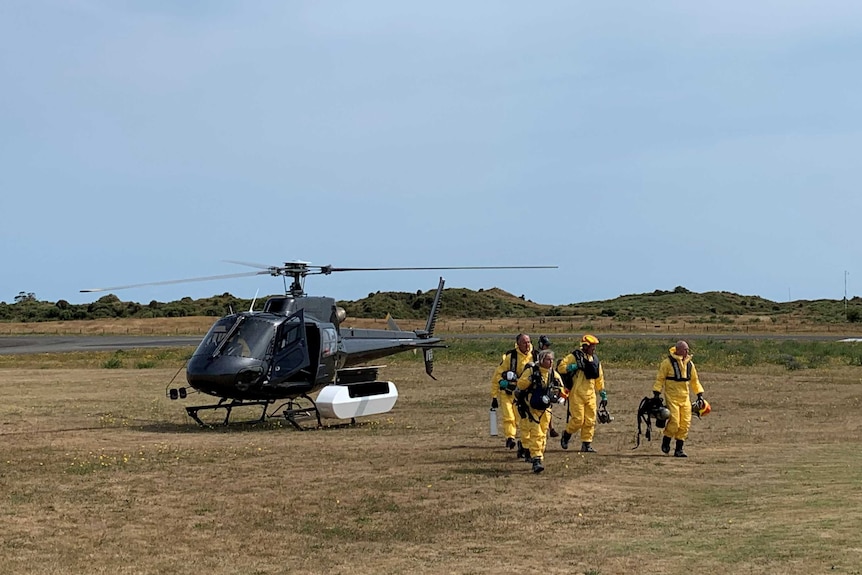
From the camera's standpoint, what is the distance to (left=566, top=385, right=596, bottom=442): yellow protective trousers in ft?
55.1

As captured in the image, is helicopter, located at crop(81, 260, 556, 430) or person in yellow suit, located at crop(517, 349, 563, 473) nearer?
person in yellow suit, located at crop(517, 349, 563, 473)

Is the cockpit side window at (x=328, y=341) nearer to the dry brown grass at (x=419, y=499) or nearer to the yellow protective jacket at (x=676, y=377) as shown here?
the dry brown grass at (x=419, y=499)

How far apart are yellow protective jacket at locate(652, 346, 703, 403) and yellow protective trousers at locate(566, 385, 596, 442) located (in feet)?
3.73

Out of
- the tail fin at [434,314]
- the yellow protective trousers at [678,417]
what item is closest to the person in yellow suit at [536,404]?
the yellow protective trousers at [678,417]

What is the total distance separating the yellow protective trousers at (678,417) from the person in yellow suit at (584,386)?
46.2 inches

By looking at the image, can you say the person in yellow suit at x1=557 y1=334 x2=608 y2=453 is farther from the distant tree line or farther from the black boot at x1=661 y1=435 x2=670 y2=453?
the distant tree line

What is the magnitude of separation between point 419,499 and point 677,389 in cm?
566

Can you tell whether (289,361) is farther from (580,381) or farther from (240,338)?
(580,381)

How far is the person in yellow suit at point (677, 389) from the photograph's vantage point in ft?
53.3

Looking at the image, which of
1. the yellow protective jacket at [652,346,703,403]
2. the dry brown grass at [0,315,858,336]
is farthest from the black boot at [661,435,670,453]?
the dry brown grass at [0,315,858,336]

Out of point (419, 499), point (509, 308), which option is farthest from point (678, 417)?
point (509, 308)

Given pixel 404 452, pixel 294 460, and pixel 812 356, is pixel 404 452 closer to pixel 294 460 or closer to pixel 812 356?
pixel 294 460

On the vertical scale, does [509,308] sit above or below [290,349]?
above

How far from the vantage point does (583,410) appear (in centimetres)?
1681
